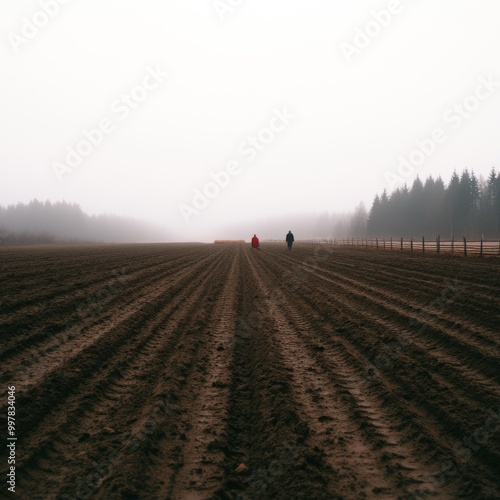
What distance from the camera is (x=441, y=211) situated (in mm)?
71250

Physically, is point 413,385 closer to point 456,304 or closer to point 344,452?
point 344,452

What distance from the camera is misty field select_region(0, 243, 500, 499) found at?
267 cm

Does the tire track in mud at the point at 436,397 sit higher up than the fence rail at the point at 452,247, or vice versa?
the fence rail at the point at 452,247

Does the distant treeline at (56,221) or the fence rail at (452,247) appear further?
the distant treeline at (56,221)

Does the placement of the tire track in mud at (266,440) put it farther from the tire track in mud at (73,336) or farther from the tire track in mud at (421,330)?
the tire track in mud at (73,336)

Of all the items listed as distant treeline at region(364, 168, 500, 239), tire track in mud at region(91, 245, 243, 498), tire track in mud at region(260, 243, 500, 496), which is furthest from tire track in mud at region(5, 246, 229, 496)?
distant treeline at region(364, 168, 500, 239)

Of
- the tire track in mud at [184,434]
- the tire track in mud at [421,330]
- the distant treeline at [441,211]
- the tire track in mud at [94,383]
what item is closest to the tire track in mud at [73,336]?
the tire track in mud at [94,383]

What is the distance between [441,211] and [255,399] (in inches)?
3117

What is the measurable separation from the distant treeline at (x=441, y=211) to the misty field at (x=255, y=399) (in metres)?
70.3

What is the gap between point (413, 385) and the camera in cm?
424

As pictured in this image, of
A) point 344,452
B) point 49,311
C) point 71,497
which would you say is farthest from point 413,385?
point 49,311

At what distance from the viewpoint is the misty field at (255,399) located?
2674 millimetres

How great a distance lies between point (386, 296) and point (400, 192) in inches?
3281

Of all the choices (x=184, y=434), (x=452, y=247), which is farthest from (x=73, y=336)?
(x=452, y=247)
